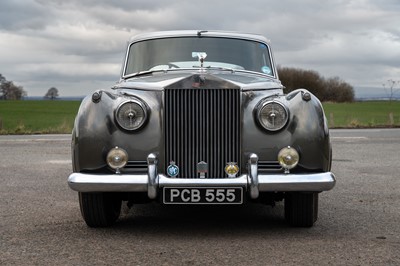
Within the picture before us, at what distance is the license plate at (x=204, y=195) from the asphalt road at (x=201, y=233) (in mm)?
350

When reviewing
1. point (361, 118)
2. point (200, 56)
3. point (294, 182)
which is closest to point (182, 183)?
point (294, 182)

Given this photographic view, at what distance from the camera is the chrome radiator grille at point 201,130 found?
4754mm

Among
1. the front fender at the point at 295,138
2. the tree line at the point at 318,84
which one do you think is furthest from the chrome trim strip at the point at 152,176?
the tree line at the point at 318,84

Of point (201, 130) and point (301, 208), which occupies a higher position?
point (201, 130)

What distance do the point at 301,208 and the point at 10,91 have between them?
311 feet

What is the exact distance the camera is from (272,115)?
189 inches

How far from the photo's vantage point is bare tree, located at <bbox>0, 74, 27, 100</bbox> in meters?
91.2

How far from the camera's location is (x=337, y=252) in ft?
14.2

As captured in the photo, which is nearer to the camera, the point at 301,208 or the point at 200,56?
the point at 301,208

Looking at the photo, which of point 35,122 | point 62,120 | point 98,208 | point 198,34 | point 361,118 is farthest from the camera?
point 361,118

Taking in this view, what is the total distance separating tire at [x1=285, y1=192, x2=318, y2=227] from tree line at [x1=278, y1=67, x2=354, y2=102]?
3128 inches

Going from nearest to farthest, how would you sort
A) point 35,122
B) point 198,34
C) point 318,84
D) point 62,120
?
point 198,34, point 35,122, point 62,120, point 318,84

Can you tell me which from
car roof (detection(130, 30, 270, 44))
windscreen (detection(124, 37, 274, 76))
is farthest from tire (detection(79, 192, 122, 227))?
car roof (detection(130, 30, 270, 44))

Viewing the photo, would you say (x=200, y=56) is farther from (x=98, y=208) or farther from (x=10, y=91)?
(x=10, y=91)
